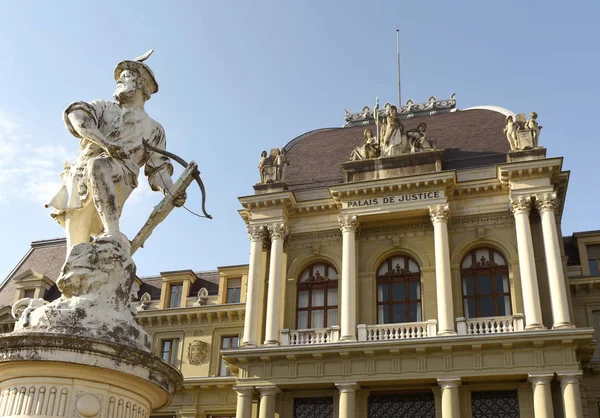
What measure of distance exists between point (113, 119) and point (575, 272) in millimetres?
27274

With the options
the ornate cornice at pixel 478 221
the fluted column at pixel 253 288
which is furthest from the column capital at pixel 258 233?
the ornate cornice at pixel 478 221

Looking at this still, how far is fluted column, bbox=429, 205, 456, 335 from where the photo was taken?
2344 cm

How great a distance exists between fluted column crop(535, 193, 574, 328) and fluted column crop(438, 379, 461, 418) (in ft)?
13.2

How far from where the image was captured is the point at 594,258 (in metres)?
29.2

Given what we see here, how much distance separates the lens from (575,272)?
2886 cm

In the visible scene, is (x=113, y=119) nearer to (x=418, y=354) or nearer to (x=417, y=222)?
(x=418, y=354)

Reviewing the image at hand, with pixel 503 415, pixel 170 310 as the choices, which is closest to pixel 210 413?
pixel 170 310

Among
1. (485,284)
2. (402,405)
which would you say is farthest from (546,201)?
(402,405)

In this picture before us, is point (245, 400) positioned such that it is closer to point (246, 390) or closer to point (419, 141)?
point (246, 390)

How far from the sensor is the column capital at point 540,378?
21.4 m

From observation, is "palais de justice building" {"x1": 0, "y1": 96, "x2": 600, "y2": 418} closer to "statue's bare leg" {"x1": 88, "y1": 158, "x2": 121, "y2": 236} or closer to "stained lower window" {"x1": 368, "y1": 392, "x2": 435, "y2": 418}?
"stained lower window" {"x1": 368, "y1": 392, "x2": 435, "y2": 418}

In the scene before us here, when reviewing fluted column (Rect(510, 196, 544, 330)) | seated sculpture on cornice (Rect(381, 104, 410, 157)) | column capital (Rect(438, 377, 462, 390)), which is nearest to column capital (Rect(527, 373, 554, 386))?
fluted column (Rect(510, 196, 544, 330))

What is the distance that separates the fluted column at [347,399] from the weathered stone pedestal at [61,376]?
19.4m

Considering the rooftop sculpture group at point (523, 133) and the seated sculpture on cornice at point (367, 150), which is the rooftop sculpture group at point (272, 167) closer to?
the seated sculpture on cornice at point (367, 150)
